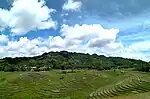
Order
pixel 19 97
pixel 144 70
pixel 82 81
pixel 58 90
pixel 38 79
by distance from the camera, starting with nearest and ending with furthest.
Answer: pixel 19 97 < pixel 58 90 < pixel 82 81 < pixel 38 79 < pixel 144 70

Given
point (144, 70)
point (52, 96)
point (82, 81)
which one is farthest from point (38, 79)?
point (144, 70)

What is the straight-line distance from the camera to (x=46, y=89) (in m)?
123

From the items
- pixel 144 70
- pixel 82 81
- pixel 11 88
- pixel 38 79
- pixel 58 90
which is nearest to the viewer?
pixel 58 90

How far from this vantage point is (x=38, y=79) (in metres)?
157

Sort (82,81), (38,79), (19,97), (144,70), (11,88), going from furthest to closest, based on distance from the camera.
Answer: (144,70), (38,79), (82,81), (11,88), (19,97)

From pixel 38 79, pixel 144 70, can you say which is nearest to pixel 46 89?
pixel 38 79

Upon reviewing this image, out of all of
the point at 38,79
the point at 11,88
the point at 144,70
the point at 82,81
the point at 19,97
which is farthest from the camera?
A: the point at 144,70

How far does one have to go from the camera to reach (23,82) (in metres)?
148

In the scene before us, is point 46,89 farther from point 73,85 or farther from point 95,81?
point 95,81

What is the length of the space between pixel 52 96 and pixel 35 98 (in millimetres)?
6616

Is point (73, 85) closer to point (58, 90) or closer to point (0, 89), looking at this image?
point (58, 90)

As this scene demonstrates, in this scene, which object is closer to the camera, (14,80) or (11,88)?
(11,88)

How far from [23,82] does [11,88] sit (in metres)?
20.8

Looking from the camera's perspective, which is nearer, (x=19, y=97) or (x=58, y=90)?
(x=19, y=97)
